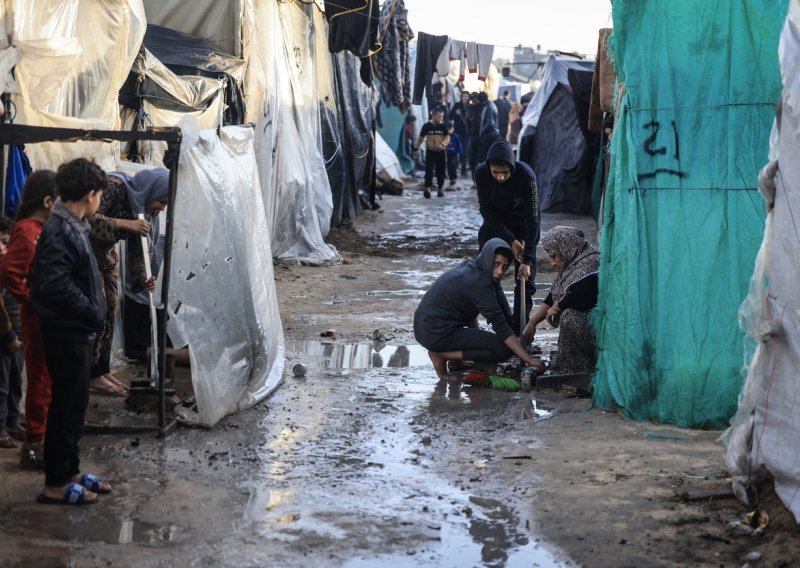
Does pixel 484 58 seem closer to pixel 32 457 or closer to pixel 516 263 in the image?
pixel 516 263

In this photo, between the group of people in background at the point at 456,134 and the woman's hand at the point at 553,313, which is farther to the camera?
the group of people in background at the point at 456,134

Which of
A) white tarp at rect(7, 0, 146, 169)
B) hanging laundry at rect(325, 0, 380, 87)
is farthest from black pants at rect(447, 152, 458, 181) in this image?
white tarp at rect(7, 0, 146, 169)

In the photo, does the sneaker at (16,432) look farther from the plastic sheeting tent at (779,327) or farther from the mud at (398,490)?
the plastic sheeting tent at (779,327)

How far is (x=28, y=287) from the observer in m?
5.04

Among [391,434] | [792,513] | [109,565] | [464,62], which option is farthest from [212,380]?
[464,62]

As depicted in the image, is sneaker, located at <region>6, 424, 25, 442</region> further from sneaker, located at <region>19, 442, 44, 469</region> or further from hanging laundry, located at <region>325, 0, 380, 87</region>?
hanging laundry, located at <region>325, 0, 380, 87</region>

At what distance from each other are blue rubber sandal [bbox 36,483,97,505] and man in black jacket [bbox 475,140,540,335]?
4.39 m

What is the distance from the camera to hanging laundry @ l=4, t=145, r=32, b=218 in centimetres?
604

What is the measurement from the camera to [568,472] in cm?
524

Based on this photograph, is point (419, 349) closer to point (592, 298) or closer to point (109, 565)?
point (592, 298)

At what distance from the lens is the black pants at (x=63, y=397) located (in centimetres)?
457

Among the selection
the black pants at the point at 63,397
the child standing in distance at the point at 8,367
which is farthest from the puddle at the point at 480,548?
the child standing in distance at the point at 8,367

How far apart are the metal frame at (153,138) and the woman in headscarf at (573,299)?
8.94 feet

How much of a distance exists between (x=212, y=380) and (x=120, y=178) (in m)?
1.53
